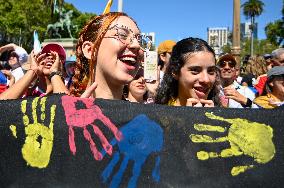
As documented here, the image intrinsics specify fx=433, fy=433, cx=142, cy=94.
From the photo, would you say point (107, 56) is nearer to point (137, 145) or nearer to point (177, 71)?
point (137, 145)

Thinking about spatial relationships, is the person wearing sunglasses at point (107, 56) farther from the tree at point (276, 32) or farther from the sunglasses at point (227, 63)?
the tree at point (276, 32)

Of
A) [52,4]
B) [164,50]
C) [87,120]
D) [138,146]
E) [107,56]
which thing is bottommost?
[138,146]

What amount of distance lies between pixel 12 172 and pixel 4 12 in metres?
35.5

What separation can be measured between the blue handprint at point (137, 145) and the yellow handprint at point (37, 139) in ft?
0.83

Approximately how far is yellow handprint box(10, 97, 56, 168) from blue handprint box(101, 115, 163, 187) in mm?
253

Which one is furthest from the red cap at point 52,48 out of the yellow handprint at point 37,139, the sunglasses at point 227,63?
the sunglasses at point 227,63

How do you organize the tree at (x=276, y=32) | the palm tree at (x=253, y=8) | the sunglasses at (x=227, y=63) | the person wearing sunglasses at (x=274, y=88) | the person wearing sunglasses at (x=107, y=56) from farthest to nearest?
1. the palm tree at (x=253, y=8)
2. the tree at (x=276, y=32)
3. the sunglasses at (x=227, y=63)
4. the person wearing sunglasses at (x=274, y=88)
5. the person wearing sunglasses at (x=107, y=56)

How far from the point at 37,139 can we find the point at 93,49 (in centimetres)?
59

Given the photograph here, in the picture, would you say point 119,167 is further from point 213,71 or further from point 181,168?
point 213,71

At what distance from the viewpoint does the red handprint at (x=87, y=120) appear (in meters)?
1.86

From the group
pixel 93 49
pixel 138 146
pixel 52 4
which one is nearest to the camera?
pixel 138 146

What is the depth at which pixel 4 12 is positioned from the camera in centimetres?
3503

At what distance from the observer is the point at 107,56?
7.04 ft

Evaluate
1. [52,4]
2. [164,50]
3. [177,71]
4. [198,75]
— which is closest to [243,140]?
[198,75]
